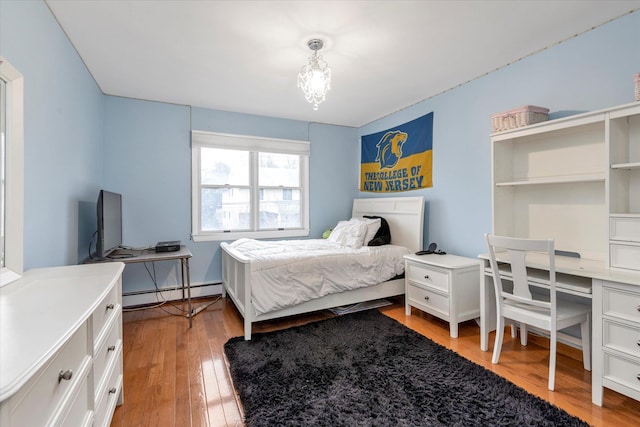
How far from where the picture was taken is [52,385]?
907 millimetres

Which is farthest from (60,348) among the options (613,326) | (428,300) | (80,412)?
(428,300)

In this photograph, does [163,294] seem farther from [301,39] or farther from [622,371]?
[622,371]

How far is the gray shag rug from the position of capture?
1.64m

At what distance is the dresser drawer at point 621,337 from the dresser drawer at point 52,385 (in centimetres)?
257

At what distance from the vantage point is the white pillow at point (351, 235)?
11.6 feet

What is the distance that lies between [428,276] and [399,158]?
1.73m

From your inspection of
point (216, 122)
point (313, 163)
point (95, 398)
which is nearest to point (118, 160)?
point (216, 122)

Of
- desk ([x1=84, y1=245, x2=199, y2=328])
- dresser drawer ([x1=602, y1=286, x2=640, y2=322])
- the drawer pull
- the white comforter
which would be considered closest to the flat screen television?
desk ([x1=84, y1=245, x2=199, y2=328])

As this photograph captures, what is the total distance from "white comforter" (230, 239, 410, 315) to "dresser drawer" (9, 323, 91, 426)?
5.00 feet

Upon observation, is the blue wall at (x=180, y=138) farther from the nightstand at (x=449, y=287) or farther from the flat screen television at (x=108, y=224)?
the nightstand at (x=449, y=287)

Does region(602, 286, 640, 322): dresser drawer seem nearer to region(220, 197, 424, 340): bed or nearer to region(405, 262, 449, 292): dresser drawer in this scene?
region(405, 262, 449, 292): dresser drawer

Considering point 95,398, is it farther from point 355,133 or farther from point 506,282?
point 355,133

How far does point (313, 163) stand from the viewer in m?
4.53

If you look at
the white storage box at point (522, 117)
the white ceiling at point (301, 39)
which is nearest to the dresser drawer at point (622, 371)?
the white storage box at point (522, 117)
